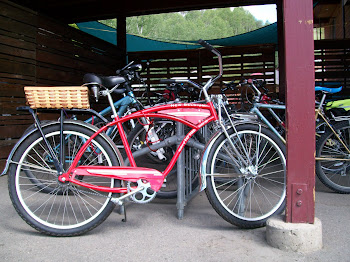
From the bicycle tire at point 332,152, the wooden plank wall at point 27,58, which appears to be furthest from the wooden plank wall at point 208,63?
the bicycle tire at point 332,152

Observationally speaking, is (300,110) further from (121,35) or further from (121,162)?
(121,35)

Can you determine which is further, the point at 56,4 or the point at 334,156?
the point at 56,4

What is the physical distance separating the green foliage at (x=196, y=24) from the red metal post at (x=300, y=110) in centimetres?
2547

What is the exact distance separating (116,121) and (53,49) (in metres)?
3.25

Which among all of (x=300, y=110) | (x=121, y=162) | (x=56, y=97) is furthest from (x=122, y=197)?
(x=300, y=110)

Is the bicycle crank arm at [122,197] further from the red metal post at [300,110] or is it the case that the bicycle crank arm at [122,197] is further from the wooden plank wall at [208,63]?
the wooden plank wall at [208,63]

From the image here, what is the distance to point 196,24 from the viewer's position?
110 feet

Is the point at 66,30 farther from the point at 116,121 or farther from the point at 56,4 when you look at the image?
the point at 116,121

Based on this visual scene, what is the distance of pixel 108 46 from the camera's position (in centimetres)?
661

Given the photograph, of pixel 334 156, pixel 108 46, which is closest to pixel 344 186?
pixel 334 156

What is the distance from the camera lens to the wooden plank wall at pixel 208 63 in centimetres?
729

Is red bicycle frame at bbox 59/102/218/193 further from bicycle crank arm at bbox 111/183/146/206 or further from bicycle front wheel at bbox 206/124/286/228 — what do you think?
bicycle front wheel at bbox 206/124/286/228

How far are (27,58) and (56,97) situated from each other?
105 inches

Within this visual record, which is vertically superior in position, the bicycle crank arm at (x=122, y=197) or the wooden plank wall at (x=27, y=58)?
the wooden plank wall at (x=27, y=58)
